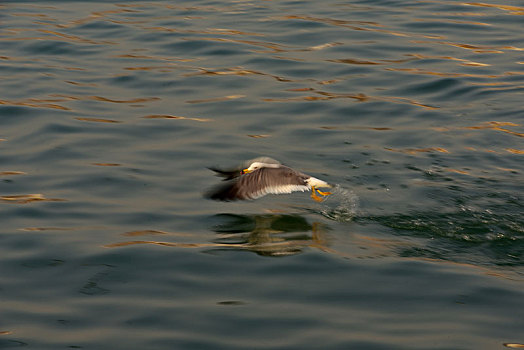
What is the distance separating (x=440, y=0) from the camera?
16.5m

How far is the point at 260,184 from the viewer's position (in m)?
7.80

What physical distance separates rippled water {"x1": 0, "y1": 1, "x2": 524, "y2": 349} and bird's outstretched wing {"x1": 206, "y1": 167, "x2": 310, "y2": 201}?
0.35 metres

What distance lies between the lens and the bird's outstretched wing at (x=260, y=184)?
7.75m

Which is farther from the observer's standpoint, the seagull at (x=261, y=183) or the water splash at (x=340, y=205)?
the water splash at (x=340, y=205)

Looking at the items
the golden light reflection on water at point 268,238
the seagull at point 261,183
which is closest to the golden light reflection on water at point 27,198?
the golden light reflection on water at point 268,238

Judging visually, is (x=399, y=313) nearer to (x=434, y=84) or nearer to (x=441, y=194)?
(x=441, y=194)

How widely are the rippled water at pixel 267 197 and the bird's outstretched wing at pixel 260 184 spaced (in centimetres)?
35

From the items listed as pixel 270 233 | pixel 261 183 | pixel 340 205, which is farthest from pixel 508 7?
pixel 270 233

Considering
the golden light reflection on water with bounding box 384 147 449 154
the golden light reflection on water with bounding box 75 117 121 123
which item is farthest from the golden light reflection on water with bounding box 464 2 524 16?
the golden light reflection on water with bounding box 75 117 121 123

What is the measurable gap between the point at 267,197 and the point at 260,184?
97 cm

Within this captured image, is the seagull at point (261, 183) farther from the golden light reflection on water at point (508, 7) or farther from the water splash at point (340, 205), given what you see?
the golden light reflection on water at point (508, 7)

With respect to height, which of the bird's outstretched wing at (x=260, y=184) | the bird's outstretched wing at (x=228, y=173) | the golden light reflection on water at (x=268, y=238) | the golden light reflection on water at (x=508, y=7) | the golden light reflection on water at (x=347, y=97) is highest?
the golden light reflection on water at (x=508, y=7)

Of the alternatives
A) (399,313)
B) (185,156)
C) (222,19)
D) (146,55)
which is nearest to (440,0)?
(222,19)

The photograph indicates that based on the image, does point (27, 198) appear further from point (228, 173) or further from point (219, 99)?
point (219, 99)
